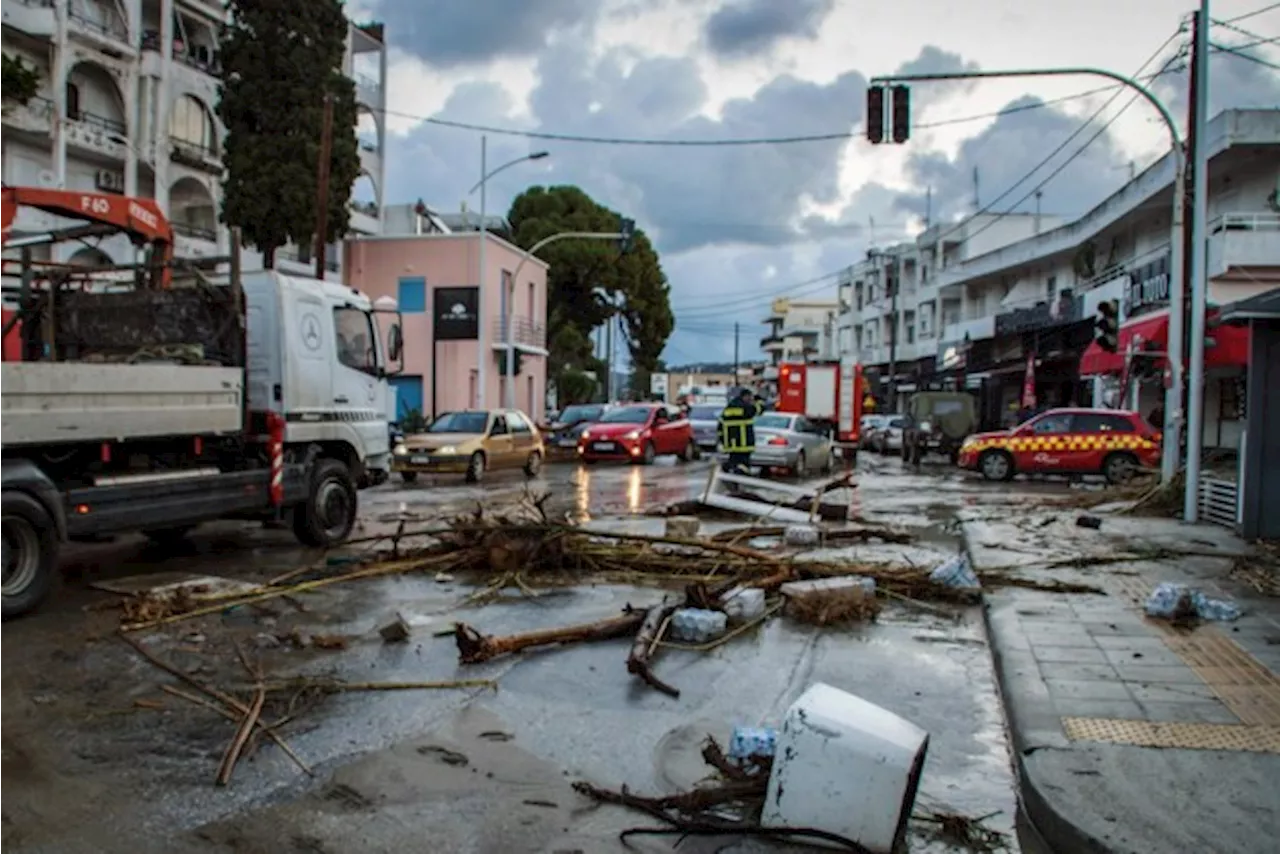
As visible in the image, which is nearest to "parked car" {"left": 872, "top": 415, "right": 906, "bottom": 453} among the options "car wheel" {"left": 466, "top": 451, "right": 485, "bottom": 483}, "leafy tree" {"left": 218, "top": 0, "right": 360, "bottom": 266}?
"car wheel" {"left": 466, "top": 451, "right": 485, "bottom": 483}

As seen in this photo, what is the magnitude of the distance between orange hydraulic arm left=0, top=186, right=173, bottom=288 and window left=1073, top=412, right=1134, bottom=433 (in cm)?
1855

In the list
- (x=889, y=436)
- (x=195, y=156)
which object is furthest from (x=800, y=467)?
(x=195, y=156)

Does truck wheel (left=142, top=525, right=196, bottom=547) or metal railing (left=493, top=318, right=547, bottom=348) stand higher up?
metal railing (left=493, top=318, right=547, bottom=348)

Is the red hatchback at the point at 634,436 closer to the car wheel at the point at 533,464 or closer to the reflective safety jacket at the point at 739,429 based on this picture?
the car wheel at the point at 533,464

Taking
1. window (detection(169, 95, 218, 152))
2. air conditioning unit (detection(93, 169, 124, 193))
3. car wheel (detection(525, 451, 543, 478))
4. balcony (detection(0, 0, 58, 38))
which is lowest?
car wheel (detection(525, 451, 543, 478))

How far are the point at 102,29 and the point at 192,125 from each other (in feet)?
13.9

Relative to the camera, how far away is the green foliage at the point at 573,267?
5306 cm

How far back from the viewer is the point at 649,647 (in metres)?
6.28

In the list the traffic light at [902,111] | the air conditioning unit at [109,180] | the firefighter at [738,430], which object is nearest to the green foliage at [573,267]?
the air conditioning unit at [109,180]

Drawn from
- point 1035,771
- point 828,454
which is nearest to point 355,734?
point 1035,771

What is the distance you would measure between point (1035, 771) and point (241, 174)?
27958 millimetres

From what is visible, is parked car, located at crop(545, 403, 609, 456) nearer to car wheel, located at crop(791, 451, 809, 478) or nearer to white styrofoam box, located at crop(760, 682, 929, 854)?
car wheel, located at crop(791, 451, 809, 478)

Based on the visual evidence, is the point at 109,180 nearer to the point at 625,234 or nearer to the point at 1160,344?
the point at 625,234

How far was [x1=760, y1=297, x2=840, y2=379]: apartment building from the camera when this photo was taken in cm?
8962
